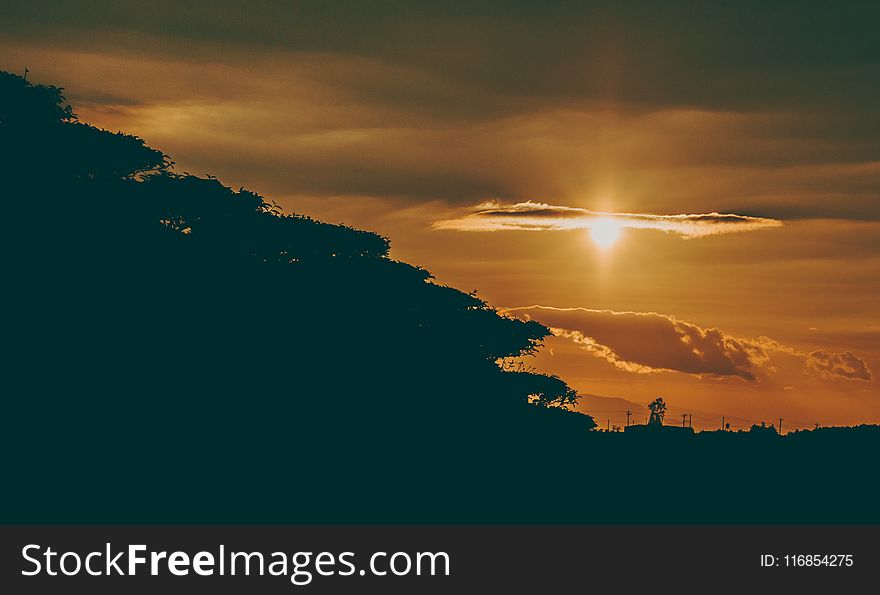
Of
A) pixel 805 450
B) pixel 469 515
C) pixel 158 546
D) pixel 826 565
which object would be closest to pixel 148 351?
pixel 469 515

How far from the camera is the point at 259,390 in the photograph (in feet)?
198

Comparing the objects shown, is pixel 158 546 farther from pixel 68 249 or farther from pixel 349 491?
pixel 68 249

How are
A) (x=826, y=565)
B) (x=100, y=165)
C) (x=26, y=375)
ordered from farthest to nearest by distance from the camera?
(x=100, y=165) < (x=26, y=375) < (x=826, y=565)

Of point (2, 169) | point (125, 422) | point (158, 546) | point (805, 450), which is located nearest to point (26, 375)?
point (125, 422)

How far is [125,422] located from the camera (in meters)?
54.8

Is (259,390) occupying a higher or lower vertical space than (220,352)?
lower

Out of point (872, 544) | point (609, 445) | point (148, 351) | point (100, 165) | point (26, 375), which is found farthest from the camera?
point (609, 445)

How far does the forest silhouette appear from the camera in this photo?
5372cm

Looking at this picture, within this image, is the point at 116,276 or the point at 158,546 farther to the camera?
the point at 116,276

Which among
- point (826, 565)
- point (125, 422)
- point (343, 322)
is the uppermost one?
point (343, 322)

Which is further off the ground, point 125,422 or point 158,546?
point 125,422

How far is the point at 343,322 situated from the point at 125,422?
48.1 ft

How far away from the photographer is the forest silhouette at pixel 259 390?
53719 mm

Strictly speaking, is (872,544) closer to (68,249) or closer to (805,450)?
(805,450)
